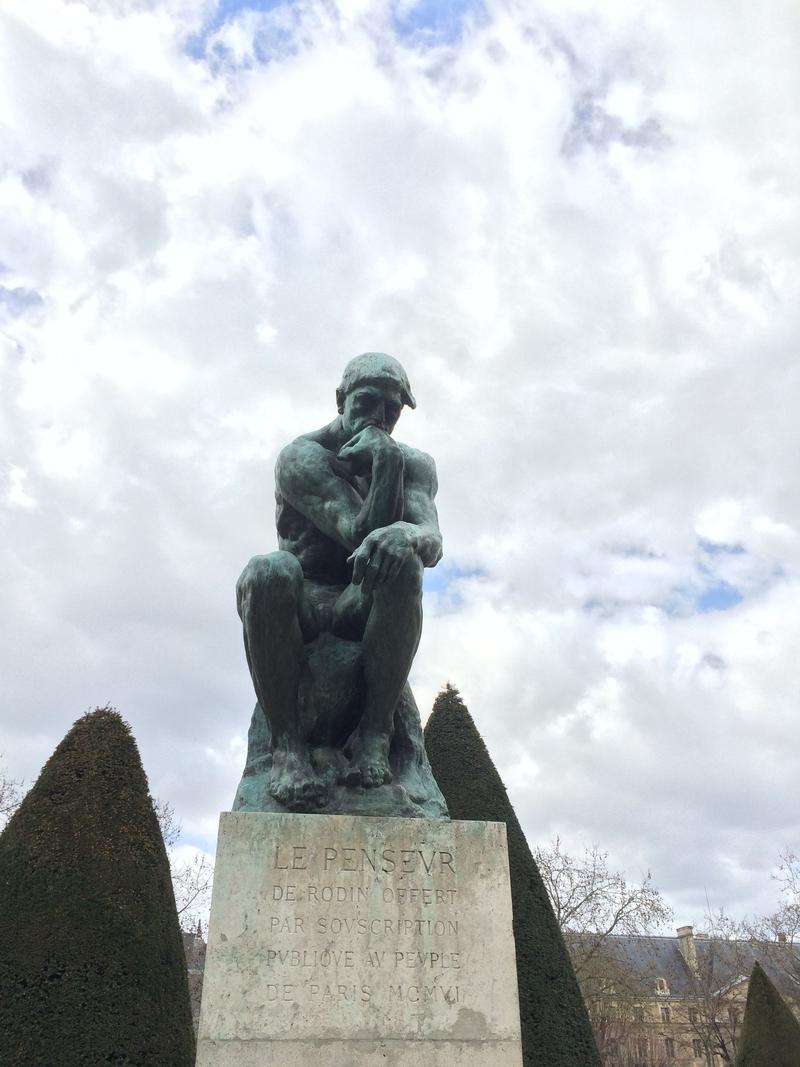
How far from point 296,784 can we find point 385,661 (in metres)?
0.76

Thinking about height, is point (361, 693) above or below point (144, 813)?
below

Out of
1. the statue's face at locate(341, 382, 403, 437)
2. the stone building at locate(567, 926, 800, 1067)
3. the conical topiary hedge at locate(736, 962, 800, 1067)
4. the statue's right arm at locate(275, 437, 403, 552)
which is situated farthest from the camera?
the stone building at locate(567, 926, 800, 1067)

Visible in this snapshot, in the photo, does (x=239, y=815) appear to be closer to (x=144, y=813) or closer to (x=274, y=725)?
(x=274, y=725)

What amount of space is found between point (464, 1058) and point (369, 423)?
3255 mm

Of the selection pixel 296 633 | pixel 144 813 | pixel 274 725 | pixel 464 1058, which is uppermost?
pixel 144 813

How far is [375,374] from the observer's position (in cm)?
544

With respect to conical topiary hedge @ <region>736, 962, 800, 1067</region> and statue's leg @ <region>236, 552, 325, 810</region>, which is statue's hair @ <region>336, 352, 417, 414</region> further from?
conical topiary hedge @ <region>736, 962, 800, 1067</region>

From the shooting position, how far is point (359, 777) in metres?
4.70

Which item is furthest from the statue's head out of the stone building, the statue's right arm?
the stone building

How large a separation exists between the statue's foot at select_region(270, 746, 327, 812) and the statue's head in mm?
1902

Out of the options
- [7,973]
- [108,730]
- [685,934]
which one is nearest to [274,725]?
[7,973]

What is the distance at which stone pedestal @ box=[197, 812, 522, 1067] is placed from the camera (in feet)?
12.5

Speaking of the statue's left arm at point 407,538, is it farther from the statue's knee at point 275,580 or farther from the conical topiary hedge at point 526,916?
the conical topiary hedge at point 526,916

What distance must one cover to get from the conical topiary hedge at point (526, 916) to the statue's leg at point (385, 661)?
242 inches
